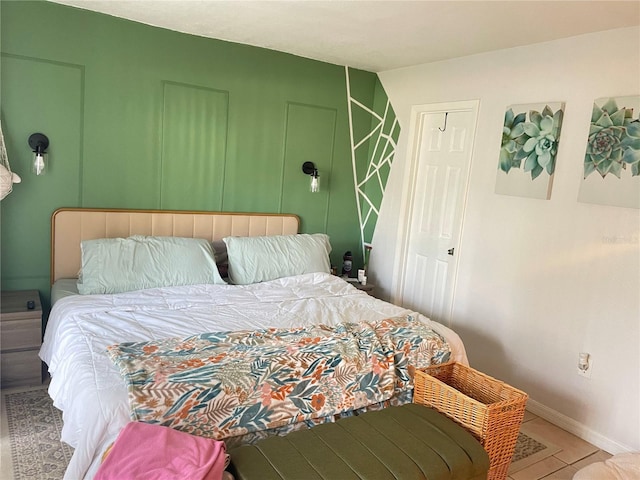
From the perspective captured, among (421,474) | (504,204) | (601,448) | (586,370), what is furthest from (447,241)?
(421,474)

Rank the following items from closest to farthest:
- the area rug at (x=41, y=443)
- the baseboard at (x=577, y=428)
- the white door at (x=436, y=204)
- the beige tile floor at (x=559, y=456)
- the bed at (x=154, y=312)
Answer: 1. the bed at (x=154, y=312)
2. the area rug at (x=41, y=443)
3. the beige tile floor at (x=559, y=456)
4. the baseboard at (x=577, y=428)
5. the white door at (x=436, y=204)

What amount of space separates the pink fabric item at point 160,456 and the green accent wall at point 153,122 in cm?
212

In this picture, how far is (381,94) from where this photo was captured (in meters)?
4.46

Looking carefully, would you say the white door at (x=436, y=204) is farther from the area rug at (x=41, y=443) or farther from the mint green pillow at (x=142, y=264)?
the mint green pillow at (x=142, y=264)

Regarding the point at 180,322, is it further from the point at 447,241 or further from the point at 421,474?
the point at 447,241

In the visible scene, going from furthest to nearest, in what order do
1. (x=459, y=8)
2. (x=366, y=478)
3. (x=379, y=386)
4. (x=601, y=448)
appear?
(x=601, y=448) < (x=459, y=8) < (x=379, y=386) < (x=366, y=478)

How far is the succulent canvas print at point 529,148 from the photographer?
3.09 meters

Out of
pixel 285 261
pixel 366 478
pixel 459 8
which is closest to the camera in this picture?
pixel 366 478

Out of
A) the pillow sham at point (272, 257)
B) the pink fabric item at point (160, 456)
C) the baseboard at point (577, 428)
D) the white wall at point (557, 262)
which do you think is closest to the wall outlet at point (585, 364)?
the white wall at point (557, 262)

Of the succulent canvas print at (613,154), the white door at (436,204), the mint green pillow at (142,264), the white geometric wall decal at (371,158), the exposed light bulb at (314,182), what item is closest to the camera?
the succulent canvas print at (613,154)

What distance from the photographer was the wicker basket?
84.6 inches

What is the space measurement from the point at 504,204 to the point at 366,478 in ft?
7.51

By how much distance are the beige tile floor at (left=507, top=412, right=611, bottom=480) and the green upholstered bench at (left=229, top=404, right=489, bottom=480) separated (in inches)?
28.5

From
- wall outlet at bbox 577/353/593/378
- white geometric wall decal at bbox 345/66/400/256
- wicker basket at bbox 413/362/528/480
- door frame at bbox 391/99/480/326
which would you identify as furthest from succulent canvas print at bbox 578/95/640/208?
white geometric wall decal at bbox 345/66/400/256
